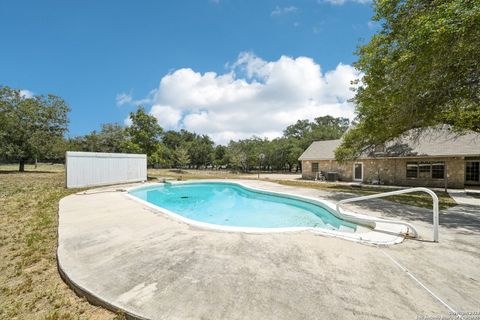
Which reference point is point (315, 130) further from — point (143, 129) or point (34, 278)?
point (34, 278)

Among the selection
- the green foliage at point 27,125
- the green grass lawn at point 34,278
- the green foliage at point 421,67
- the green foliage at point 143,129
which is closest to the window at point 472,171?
the green foliage at point 421,67

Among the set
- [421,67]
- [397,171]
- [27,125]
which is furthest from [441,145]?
[27,125]

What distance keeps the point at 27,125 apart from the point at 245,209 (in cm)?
2981

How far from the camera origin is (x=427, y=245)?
3924 mm

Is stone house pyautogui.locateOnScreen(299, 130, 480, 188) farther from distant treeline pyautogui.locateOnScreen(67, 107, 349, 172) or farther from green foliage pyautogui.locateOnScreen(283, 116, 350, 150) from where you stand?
green foliage pyautogui.locateOnScreen(283, 116, 350, 150)

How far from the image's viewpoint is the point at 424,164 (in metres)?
15.1

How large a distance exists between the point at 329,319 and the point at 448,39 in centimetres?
758

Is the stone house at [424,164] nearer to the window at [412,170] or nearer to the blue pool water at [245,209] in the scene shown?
the window at [412,170]

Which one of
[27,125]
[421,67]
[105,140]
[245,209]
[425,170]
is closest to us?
[421,67]

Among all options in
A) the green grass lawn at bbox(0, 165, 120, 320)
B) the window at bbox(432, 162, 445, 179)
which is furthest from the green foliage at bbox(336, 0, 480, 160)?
the green grass lawn at bbox(0, 165, 120, 320)

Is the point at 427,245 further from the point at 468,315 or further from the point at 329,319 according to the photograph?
the point at 329,319

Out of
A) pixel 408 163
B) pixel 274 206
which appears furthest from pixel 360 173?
pixel 274 206

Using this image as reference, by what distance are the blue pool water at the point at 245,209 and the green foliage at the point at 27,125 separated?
20490mm

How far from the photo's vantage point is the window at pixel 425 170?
14.6 m
